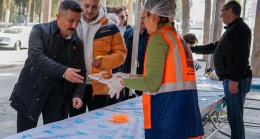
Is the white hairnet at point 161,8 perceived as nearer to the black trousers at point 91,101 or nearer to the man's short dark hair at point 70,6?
the man's short dark hair at point 70,6

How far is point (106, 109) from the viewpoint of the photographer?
287 centimetres

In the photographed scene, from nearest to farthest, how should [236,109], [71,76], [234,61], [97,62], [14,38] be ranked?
1. [71,76]
2. [97,62]
3. [234,61]
4. [236,109]
5. [14,38]

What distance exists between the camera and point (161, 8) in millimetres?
1962

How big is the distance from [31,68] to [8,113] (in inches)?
149

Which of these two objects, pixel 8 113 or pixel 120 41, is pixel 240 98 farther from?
pixel 8 113

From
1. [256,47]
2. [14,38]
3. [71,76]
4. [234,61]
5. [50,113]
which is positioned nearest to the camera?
[71,76]

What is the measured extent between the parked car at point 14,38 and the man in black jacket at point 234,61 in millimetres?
16427

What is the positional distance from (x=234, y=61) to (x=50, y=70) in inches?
85.8

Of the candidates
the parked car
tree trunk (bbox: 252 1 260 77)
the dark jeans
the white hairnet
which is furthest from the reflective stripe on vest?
the parked car

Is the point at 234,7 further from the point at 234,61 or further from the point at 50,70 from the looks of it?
the point at 50,70

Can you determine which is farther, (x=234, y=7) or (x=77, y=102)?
(x=234, y=7)

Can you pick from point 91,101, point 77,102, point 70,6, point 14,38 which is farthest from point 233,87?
point 14,38

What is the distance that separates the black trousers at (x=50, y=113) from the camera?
2316 mm

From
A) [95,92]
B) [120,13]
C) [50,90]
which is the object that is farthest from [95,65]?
[120,13]
